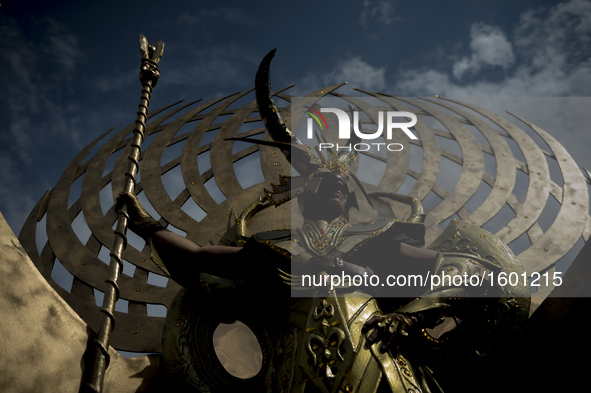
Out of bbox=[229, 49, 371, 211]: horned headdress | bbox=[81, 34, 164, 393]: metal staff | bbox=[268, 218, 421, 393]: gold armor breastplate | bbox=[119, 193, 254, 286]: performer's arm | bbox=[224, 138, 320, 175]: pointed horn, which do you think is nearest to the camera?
bbox=[81, 34, 164, 393]: metal staff

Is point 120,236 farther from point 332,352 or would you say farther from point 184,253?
point 332,352

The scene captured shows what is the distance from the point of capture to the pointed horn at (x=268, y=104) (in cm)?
530

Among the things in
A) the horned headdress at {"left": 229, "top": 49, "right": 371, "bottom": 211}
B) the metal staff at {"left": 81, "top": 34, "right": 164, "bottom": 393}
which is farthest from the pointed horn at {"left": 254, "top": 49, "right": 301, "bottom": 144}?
the metal staff at {"left": 81, "top": 34, "right": 164, "bottom": 393}

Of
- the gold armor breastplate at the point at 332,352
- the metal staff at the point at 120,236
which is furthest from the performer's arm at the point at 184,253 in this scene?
the gold armor breastplate at the point at 332,352

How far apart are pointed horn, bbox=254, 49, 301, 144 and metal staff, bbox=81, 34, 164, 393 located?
115 cm

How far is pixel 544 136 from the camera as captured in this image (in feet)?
23.6

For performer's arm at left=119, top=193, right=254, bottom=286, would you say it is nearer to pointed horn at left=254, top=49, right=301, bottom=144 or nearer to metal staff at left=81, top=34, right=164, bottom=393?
metal staff at left=81, top=34, right=164, bottom=393

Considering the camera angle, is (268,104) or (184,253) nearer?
(184,253)

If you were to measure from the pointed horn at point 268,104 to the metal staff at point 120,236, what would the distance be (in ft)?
3.79

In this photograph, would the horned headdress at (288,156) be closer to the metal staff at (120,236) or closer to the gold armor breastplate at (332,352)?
the gold armor breastplate at (332,352)

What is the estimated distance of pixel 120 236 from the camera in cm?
396

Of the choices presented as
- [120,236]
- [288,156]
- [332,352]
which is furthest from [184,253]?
[288,156]

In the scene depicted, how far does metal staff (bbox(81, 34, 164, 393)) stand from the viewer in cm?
326

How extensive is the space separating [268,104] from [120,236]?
7.80ft
